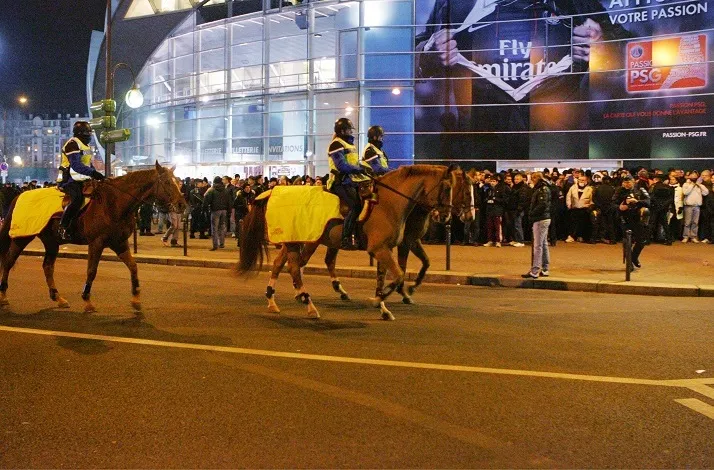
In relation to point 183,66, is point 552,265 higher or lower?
lower

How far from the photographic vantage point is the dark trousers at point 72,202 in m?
10.6

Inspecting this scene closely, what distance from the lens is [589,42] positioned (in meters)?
31.3

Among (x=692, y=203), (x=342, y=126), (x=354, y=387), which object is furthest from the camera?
(x=692, y=203)

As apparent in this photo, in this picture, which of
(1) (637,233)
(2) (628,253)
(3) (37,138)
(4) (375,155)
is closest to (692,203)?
(1) (637,233)

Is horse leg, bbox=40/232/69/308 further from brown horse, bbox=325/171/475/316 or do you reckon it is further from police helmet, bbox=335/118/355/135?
police helmet, bbox=335/118/355/135

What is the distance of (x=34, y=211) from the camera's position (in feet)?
36.4

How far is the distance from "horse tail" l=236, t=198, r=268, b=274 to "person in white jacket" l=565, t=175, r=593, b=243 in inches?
497

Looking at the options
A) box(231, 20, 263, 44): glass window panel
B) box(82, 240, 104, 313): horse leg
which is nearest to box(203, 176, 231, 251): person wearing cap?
box(82, 240, 104, 313): horse leg

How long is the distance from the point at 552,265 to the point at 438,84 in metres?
18.4

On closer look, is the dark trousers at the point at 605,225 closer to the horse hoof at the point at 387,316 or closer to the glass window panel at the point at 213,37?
the horse hoof at the point at 387,316

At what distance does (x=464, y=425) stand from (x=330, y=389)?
139cm

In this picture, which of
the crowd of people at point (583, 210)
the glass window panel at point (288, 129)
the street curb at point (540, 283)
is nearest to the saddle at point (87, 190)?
the street curb at point (540, 283)

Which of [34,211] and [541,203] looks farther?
[541,203]

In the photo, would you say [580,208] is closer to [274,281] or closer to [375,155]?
[375,155]
